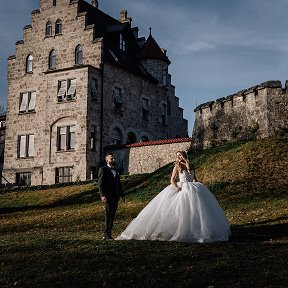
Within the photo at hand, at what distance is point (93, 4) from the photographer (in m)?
43.4

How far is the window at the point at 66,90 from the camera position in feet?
118

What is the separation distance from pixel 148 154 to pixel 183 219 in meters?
22.1

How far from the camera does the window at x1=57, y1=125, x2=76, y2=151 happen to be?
1390 inches

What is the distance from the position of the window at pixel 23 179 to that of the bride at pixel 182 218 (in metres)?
26.6

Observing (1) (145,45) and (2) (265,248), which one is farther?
(1) (145,45)

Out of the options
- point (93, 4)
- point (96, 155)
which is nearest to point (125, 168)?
point (96, 155)

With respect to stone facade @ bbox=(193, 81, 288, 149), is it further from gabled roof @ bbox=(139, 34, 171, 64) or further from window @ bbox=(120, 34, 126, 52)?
gabled roof @ bbox=(139, 34, 171, 64)

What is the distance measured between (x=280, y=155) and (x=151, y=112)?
61.6 feet

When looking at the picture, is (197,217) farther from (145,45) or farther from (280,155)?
(145,45)

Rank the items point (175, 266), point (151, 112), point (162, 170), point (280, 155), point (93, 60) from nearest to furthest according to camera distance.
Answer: point (175, 266), point (280, 155), point (162, 170), point (93, 60), point (151, 112)

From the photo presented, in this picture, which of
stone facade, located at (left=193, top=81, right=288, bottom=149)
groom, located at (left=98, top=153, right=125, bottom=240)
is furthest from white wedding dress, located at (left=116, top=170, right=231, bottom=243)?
stone facade, located at (left=193, top=81, right=288, bottom=149)

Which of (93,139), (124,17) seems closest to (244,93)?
(93,139)

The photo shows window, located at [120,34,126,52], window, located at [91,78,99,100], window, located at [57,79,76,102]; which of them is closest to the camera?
window, located at [91,78,99,100]

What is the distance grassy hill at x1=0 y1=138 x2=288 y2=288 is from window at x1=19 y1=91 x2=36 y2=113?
56.7 feet
